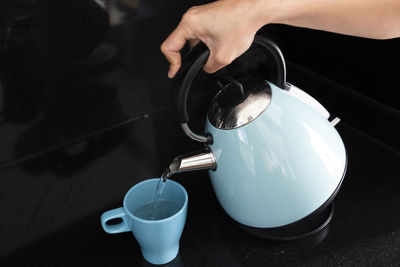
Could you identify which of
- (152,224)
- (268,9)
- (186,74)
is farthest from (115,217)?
(268,9)

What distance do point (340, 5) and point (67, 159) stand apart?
1.96ft

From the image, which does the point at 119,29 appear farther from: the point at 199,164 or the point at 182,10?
the point at 199,164

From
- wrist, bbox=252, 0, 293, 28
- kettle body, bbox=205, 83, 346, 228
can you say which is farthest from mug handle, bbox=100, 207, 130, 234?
wrist, bbox=252, 0, 293, 28

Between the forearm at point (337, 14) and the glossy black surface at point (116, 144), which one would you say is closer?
the forearm at point (337, 14)

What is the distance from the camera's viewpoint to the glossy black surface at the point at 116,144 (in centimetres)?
65

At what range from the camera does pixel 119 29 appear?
852 millimetres

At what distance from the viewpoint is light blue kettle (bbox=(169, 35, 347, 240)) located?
1.85 ft

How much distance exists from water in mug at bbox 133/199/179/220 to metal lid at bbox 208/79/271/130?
151mm

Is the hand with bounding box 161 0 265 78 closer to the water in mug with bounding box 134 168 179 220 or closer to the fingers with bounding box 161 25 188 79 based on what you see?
the fingers with bounding box 161 25 188 79

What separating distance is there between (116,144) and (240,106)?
40 centimetres

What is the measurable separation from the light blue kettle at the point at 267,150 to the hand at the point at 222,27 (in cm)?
2

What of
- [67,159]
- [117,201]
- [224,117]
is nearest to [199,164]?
[224,117]

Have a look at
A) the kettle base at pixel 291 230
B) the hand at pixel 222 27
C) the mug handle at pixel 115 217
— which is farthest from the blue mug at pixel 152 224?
the hand at pixel 222 27

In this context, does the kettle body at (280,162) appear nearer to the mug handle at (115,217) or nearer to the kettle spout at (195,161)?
the kettle spout at (195,161)
